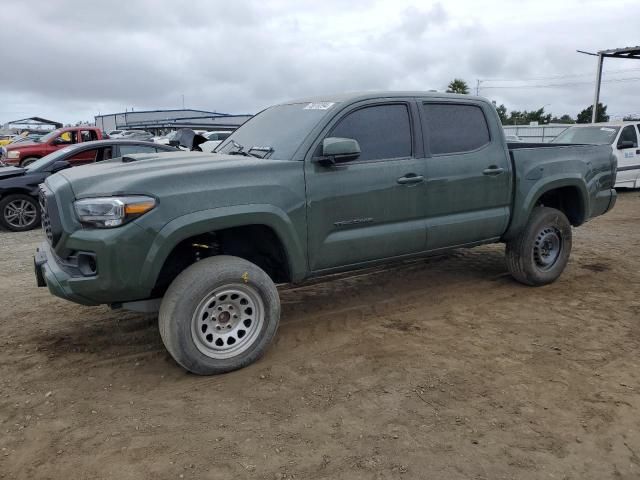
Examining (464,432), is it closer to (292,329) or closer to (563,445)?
(563,445)

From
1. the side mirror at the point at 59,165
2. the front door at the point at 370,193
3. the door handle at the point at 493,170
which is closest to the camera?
the front door at the point at 370,193

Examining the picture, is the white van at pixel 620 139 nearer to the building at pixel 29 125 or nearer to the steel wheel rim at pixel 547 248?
the steel wheel rim at pixel 547 248

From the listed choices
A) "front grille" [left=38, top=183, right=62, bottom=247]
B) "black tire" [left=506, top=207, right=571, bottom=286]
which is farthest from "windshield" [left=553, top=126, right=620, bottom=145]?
"front grille" [left=38, top=183, right=62, bottom=247]

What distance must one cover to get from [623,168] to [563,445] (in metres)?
11.6

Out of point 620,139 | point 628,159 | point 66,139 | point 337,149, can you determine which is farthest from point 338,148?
point 66,139

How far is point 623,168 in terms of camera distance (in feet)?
41.2

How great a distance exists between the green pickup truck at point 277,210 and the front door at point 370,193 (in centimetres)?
1

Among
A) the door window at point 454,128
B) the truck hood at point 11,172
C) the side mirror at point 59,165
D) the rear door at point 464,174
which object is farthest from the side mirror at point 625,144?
the truck hood at point 11,172

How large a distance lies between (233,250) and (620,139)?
37.5 feet

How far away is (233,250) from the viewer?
415 cm

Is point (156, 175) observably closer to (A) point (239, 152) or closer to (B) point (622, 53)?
(A) point (239, 152)

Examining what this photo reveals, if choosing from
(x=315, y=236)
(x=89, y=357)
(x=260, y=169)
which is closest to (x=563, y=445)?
(x=315, y=236)

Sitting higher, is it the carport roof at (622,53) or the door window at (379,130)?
the carport roof at (622,53)

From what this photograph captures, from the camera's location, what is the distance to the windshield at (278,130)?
414 centimetres
